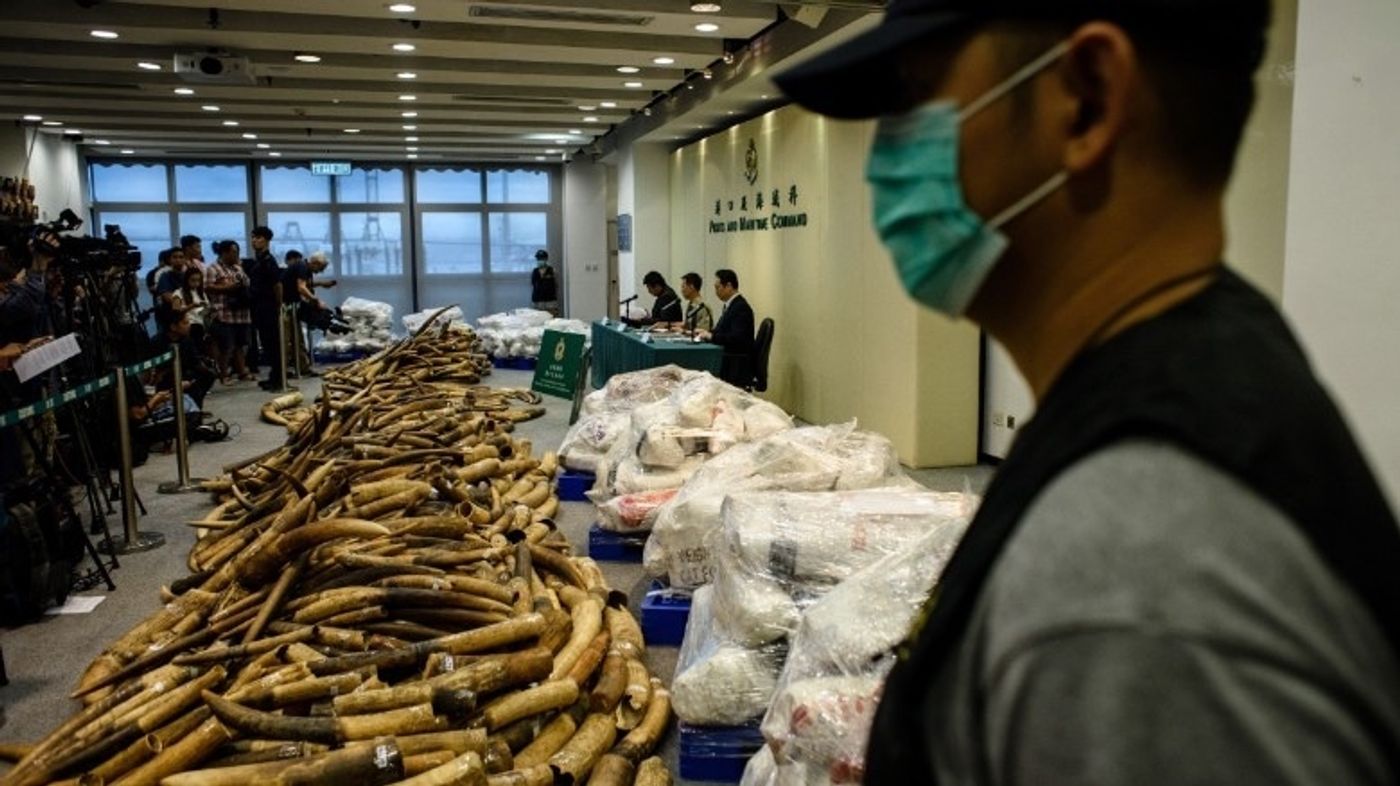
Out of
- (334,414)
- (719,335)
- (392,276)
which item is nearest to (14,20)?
(334,414)

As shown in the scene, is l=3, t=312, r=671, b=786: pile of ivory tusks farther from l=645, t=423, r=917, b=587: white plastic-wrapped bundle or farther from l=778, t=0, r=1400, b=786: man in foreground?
l=778, t=0, r=1400, b=786: man in foreground

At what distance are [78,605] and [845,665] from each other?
12.7ft

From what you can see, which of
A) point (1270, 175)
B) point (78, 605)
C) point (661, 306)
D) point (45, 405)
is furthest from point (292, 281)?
point (1270, 175)

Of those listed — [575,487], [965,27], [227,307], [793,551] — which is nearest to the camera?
[965,27]

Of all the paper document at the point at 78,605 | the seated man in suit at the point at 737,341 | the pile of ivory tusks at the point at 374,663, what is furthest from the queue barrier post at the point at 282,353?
the paper document at the point at 78,605

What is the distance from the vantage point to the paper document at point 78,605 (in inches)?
192

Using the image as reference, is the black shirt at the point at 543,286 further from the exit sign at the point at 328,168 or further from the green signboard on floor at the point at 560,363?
the green signboard on floor at the point at 560,363

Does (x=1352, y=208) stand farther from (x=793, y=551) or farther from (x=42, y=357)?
(x=42, y=357)

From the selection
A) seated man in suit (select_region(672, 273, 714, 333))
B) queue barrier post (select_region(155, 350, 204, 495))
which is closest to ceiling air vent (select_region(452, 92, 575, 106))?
seated man in suit (select_region(672, 273, 714, 333))

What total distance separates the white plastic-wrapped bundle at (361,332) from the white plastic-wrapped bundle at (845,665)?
13537mm

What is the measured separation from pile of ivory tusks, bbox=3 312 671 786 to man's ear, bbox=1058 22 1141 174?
2389 millimetres

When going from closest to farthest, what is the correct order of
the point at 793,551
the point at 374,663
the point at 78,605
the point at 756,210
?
the point at 793,551 < the point at 374,663 < the point at 78,605 < the point at 756,210

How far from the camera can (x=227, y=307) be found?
12727 mm

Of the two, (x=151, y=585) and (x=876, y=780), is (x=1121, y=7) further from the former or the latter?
(x=151, y=585)
